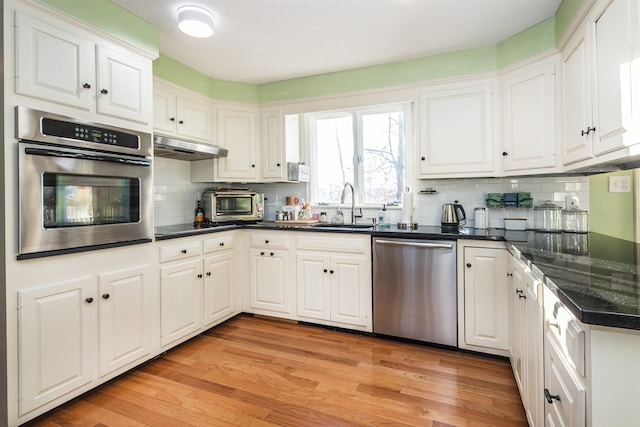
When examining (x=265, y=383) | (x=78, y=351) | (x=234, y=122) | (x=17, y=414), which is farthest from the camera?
(x=234, y=122)

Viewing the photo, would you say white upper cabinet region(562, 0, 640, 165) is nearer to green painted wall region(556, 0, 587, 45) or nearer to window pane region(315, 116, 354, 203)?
green painted wall region(556, 0, 587, 45)

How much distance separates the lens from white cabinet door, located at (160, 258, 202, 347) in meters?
2.46

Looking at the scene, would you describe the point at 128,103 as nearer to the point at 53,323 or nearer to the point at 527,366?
the point at 53,323

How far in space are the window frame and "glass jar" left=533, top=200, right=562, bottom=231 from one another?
46.0 inches

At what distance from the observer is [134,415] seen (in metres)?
1.82

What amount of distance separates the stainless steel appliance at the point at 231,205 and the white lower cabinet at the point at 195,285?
0.29 m

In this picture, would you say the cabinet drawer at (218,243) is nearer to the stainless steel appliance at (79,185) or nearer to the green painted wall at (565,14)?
the stainless steel appliance at (79,185)

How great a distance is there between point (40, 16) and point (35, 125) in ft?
1.96

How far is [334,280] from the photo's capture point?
2947 mm

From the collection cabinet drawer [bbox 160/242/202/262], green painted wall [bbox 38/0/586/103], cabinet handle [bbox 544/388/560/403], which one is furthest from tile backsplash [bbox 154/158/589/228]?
cabinet handle [bbox 544/388/560/403]

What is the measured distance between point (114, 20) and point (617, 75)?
9.34 ft

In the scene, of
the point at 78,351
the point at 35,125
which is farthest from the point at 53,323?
the point at 35,125

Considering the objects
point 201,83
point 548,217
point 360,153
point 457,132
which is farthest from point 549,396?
point 201,83

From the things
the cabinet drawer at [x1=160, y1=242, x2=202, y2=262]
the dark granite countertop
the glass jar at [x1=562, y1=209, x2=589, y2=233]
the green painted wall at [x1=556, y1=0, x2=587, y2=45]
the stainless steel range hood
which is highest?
the green painted wall at [x1=556, y1=0, x2=587, y2=45]
